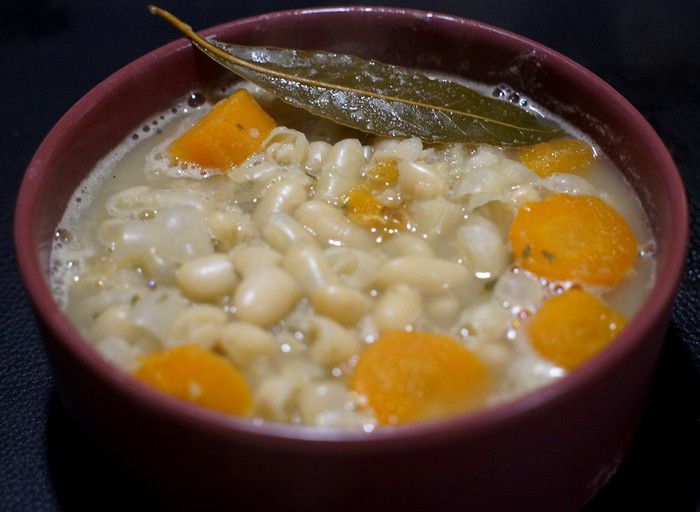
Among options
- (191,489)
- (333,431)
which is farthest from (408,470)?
(191,489)

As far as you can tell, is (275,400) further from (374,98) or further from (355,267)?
(374,98)

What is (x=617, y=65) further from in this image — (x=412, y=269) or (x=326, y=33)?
(x=412, y=269)

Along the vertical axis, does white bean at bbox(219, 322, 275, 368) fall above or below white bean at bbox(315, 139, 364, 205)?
below

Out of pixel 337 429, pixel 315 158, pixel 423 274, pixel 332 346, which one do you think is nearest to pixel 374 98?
pixel 315 158

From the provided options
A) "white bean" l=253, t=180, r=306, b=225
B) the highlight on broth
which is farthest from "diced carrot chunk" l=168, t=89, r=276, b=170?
"white bean" l=253, t=180, r=306, b=225

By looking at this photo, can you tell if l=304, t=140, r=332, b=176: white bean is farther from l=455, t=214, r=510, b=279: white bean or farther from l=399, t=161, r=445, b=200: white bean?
l=455, t=214, r=510, b=279: white bean
